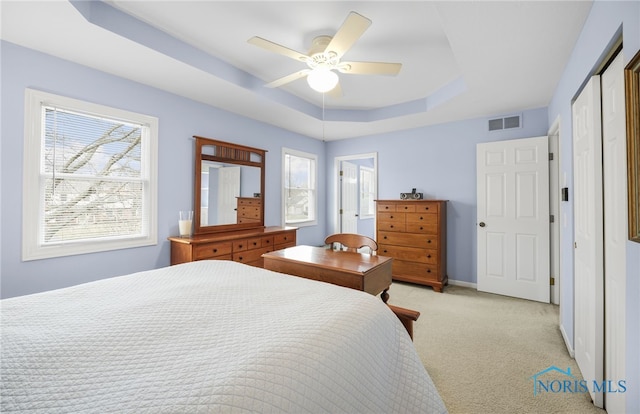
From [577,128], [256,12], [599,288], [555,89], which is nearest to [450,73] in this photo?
[555,89]

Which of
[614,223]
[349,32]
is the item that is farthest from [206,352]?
[614,223]

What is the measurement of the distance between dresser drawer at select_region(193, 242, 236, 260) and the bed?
1.49 metres

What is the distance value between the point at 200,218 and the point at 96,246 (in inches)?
40.7

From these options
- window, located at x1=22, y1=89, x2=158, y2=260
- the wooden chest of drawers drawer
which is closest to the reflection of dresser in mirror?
window, located at x1=22, y1=89, x2=158, y2=260

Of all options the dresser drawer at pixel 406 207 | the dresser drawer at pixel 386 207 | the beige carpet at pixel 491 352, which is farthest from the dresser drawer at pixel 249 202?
the beige carpet at pixel 491 352

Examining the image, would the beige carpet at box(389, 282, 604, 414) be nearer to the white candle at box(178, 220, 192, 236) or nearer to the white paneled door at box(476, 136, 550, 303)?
the white paneled door at box(476, 136, 550, 303)

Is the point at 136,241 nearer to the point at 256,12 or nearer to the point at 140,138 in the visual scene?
the point at 140,138

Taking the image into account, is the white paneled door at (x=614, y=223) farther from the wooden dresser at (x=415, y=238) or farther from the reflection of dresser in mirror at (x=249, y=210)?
the reflection of dresser in mirror at (x=249, y=210)

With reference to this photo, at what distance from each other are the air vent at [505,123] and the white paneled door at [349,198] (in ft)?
8.52

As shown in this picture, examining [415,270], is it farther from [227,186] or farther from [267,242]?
[227,186]

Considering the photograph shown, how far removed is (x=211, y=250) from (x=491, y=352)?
2.85m

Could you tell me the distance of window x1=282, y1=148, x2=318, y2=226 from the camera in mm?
4770

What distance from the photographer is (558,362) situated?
2.16 m

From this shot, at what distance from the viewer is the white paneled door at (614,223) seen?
1336 mm
